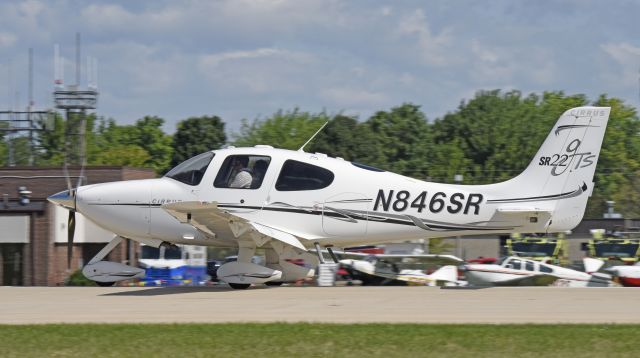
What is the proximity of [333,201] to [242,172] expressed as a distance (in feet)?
5.50

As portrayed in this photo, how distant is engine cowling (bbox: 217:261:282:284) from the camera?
54.4 ft

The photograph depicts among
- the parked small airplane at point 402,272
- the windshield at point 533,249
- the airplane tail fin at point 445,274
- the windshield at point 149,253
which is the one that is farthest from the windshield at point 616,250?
the windshield at point 149,253

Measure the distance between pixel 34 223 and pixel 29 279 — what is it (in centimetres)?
161

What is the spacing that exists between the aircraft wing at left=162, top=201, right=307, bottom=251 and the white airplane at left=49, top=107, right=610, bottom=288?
3cm

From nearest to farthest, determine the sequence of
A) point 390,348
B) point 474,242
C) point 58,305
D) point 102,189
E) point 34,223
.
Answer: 1. point 390,348
2. point 58,305
3. point 102,189
4. point 34,223
5. point 474,242

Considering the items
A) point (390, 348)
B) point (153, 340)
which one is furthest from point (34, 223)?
point (390, 348)

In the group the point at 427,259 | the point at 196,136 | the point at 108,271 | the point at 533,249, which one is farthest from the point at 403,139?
the point at 108,271

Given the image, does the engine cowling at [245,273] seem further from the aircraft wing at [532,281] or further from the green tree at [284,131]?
the green tree at [284,131]

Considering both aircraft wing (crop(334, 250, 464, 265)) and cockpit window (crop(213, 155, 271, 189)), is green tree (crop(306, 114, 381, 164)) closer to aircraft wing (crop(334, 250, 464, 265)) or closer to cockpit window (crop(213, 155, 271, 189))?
aircraft wing (crop(334, 250, 464, 265))

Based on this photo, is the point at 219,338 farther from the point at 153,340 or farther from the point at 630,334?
the point at 630,334

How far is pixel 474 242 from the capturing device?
146 feet

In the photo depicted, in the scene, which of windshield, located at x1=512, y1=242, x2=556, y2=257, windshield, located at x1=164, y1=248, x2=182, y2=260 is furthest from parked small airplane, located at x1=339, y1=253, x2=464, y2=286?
windshield, located at x1=512, y1=242, x2=556, y2=257

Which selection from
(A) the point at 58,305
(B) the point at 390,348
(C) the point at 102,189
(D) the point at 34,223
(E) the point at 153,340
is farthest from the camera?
(D) the point at 34,223

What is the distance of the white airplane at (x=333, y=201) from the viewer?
16.5 meters
